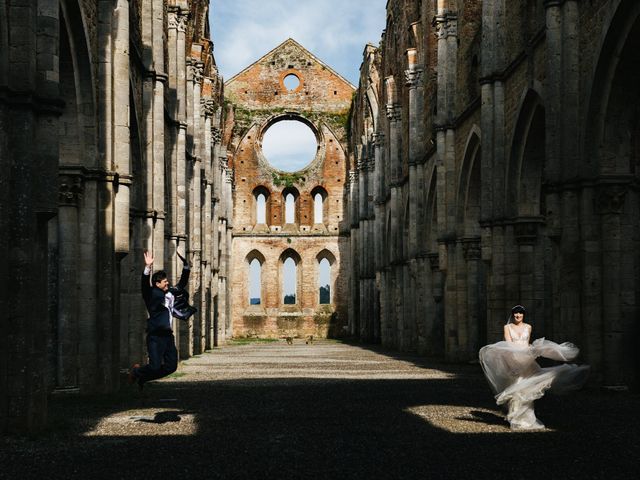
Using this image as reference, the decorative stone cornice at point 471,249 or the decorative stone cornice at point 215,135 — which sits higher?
the decorative stone cornice at point 215,135

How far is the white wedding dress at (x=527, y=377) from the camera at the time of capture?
8.52 m

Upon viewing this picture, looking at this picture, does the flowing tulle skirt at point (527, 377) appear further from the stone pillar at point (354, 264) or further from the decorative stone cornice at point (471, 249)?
the stone pillar at point (354, 264)

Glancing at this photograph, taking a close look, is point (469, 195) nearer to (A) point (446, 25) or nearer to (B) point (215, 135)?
(A) point (446, 25)

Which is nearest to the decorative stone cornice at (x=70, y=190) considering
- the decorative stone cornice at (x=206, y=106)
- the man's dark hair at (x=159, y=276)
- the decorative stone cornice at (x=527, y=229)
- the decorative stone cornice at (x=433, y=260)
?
the man's dark hair at (x=159, y=276)

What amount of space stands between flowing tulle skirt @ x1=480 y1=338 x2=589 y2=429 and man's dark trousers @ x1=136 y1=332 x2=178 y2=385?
3.38 m

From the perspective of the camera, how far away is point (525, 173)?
17.3 m

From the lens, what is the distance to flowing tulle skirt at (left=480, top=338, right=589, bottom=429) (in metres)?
8.52

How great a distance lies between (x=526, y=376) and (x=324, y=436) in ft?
7.16

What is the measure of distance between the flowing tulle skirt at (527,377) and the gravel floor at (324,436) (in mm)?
274

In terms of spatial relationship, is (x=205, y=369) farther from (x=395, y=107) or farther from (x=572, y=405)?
(x=395, y=107)

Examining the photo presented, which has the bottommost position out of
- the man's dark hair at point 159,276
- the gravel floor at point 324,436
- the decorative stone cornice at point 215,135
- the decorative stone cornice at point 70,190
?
the gravel floor at point 324,436

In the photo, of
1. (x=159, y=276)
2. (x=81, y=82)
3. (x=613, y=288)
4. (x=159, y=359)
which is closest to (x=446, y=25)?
(x=613, y=288)

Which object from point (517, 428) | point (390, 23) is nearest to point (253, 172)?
point (390, 23)

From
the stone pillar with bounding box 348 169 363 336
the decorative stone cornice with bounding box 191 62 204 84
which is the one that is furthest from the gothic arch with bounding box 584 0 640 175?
the stone pillar with bounding box 348 169 363 336
